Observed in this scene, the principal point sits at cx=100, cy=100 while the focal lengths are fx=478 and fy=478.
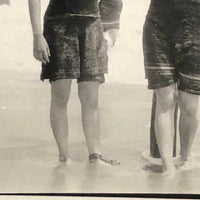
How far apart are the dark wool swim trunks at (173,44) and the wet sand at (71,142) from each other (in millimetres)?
93

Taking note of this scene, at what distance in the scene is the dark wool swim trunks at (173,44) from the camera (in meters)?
1.50

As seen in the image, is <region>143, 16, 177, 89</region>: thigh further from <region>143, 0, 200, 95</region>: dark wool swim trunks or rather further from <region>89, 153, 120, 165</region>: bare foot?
<region>89, 153, 120, 165</region>: bare foot

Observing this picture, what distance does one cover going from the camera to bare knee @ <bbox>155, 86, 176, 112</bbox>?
1548 millimetres

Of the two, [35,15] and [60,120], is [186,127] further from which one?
[35,15]

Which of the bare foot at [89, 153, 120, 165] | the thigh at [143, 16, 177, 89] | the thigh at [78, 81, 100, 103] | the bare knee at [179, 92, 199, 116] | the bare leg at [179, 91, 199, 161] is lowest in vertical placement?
the bare foot at [89, 153, 120, 165]

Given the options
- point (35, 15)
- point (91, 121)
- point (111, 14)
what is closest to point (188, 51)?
point (111, 14)

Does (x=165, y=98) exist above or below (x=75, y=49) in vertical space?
below

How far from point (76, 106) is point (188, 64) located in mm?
392

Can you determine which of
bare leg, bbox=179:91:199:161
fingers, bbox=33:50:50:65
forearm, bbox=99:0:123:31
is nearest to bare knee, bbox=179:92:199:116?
bare leg, bbox=179:91:199:161

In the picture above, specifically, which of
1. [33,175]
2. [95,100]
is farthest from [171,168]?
[33,175]

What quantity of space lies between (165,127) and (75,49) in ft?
1.28

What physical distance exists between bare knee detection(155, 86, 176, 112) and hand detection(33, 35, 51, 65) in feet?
1.23

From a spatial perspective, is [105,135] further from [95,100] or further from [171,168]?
[171,168]

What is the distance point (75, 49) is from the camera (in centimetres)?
155
